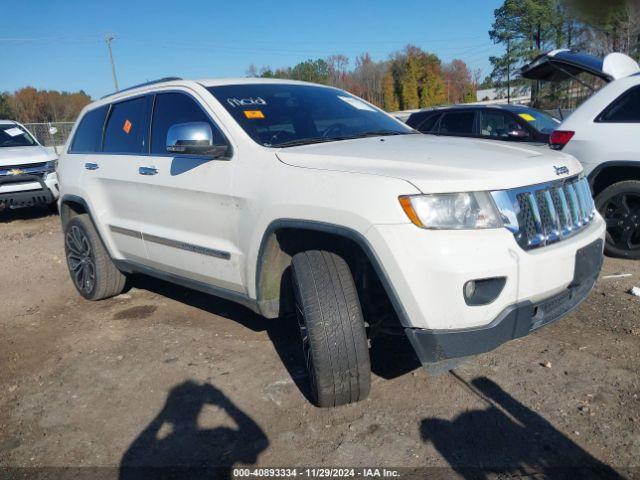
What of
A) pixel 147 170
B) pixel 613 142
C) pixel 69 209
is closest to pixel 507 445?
pixel 147 170

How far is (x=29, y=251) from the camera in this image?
24.8 feet

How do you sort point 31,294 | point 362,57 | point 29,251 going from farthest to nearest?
point 362,57
point 29,251
point 31,294

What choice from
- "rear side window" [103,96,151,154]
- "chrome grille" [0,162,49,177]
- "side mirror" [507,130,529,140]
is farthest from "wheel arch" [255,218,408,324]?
"chrome grille" [0,162,49,177]

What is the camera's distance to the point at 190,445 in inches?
110

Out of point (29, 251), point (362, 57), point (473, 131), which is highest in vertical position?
point (362, 57)

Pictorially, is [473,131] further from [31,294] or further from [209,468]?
[209,468]

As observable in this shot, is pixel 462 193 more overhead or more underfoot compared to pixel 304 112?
more underfoot

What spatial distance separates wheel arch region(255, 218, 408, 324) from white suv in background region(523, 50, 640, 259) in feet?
11.2

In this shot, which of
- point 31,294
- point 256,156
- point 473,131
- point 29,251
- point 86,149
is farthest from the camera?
point 473,131

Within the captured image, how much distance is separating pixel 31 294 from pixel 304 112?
11.9 feet

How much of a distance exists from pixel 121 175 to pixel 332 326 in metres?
2.34

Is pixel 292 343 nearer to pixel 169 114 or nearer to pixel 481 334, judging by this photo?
pixel 481 334

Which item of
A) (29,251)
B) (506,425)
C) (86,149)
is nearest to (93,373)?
(86,149)

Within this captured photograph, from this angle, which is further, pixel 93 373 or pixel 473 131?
pixel 473 131
